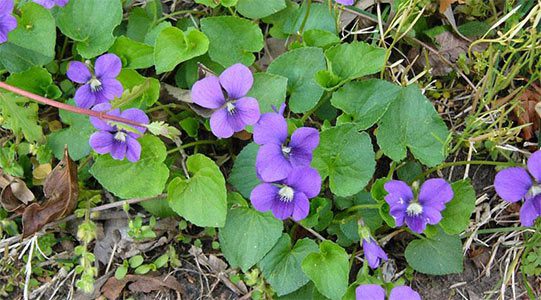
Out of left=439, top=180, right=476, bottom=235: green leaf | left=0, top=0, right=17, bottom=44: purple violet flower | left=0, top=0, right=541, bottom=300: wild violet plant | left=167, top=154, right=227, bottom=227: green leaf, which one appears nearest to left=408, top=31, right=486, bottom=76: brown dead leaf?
left=0, top=0, right=541, bottom=300: wild violet plant

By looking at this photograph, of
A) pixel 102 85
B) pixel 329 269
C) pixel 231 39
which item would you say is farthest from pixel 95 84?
pixel 329 269

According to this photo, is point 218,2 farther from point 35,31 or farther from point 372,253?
point 372,253

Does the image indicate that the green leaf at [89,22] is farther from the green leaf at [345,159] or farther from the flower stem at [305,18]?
the green leaf at [345,159]

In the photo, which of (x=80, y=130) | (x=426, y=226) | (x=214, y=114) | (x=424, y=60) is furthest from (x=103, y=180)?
(x=424, y=60)

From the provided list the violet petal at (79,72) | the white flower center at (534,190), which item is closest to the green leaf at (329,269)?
the white flower center at (534,190)

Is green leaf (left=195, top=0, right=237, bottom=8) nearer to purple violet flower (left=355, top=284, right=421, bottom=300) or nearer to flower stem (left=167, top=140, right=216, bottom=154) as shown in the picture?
flower stem (left=167, top=140, right=216, bottom=154)

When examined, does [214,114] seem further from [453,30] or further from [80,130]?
[453,30]
